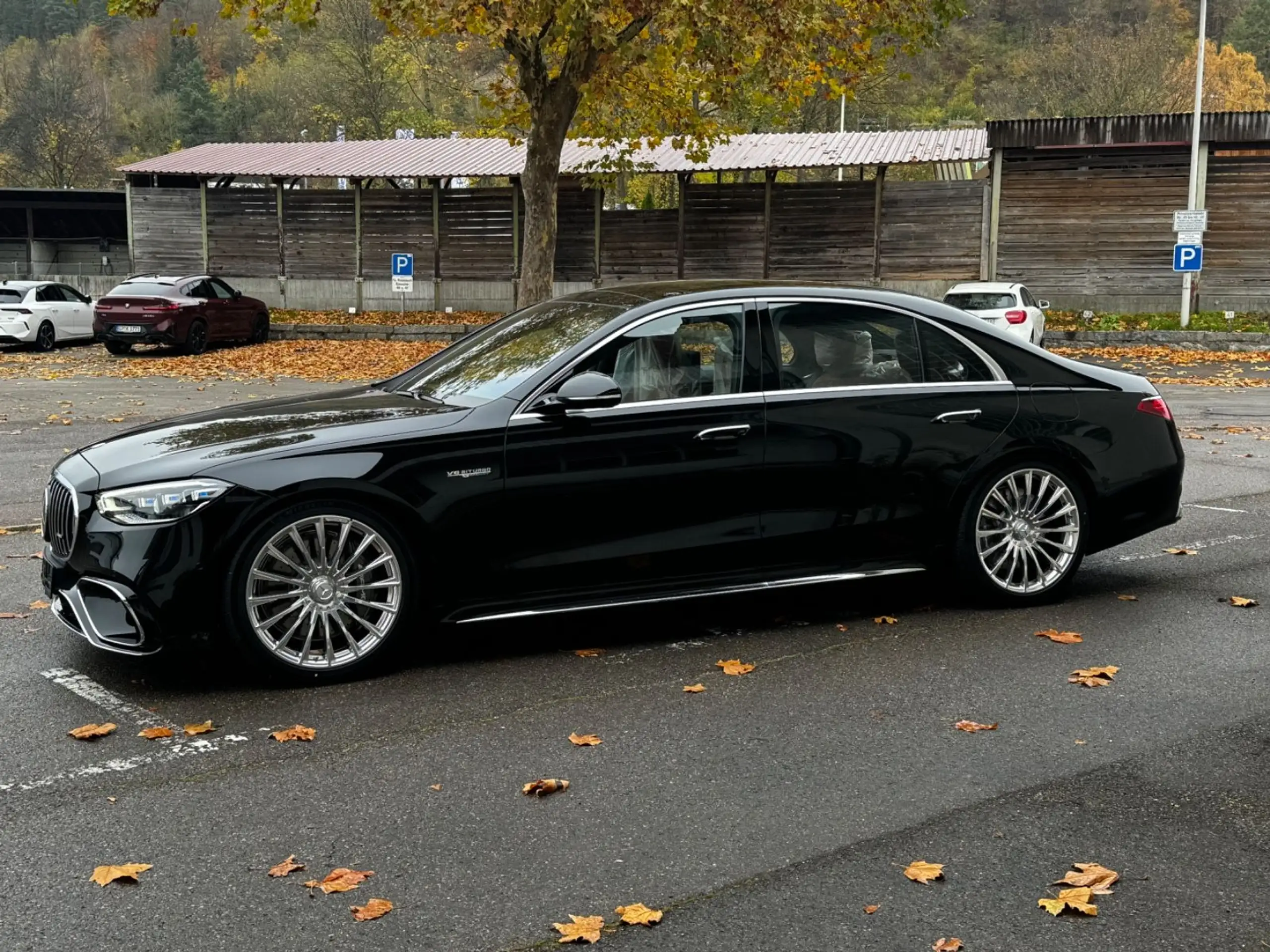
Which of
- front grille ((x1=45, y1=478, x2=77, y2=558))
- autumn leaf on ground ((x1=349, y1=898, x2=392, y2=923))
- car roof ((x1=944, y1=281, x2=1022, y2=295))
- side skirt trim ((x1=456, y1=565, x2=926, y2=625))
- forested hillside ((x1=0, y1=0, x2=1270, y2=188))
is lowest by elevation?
autumn leaf on ground ((x1=349, y1=898, x2=392, y2=923))

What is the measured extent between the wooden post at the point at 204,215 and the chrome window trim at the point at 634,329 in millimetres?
32106

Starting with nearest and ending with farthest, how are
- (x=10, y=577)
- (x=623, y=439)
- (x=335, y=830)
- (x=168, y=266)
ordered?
(x=335, y=830)
(x=623, y=439)
(x=10, y=577)
(x=168, y=266)

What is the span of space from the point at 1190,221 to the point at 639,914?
27.9 metres

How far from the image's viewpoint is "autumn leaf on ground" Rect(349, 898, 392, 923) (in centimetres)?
350

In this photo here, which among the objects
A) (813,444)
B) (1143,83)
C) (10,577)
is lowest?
(10,577)

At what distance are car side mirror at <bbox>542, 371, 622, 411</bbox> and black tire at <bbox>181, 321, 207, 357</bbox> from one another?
23.6 m

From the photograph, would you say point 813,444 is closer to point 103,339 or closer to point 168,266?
point 103,339

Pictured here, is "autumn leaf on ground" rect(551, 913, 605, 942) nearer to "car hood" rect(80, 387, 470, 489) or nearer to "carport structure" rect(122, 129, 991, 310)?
"car hood" rect(80, 387, 470, 489)

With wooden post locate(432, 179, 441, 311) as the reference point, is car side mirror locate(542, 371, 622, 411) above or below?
below

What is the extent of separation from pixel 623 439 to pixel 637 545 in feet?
1.55

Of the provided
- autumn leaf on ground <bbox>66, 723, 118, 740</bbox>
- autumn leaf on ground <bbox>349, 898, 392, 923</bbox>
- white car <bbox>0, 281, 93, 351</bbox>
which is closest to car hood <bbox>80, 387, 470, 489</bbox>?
autumn leaf on ground <bbox>66, 723, 118, 740</bbox>

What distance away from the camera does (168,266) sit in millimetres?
36156

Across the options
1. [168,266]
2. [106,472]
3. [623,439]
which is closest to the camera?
[106,472]

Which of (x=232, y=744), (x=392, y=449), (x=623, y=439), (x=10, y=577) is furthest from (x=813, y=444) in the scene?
(x=10, y=577)
